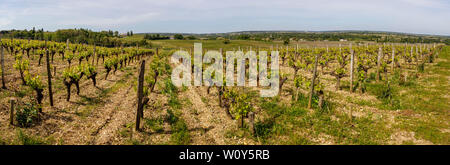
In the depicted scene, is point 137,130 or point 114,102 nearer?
point 137,130

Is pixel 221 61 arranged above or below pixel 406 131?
above

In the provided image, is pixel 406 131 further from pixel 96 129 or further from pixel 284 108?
pixel 96 129

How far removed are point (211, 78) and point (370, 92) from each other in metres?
9.49

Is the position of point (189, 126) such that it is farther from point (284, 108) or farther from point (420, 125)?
point (420, 125)

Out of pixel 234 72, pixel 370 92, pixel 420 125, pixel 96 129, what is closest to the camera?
pixel 96 129

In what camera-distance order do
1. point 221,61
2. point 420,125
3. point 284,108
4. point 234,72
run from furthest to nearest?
point 221,61 → point 234,72 → point 284,108 → point 420,125

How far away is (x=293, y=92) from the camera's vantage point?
14766 millimetres

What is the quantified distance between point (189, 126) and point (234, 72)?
12780mm

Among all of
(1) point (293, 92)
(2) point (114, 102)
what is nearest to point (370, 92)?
(1) point (293, 92)

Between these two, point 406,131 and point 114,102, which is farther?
point 114,102

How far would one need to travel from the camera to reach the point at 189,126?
9.78 meters
